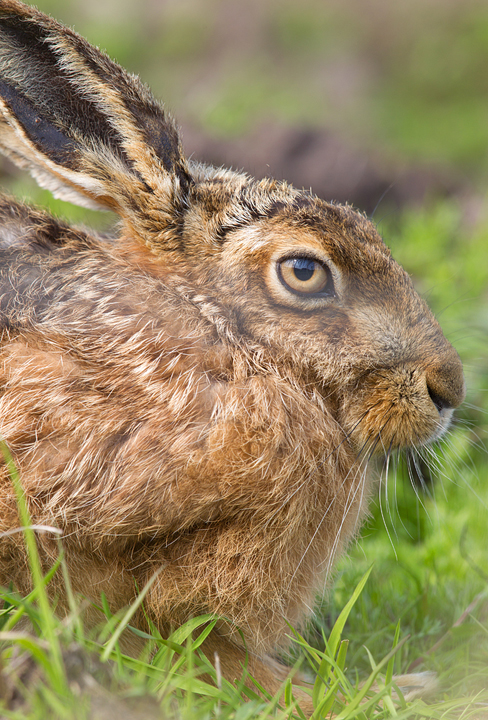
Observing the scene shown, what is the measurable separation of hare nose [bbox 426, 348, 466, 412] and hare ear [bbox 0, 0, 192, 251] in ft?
3.49

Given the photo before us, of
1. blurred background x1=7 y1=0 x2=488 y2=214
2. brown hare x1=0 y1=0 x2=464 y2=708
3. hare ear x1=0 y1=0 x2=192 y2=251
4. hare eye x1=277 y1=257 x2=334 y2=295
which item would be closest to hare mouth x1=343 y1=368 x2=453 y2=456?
brown hare x1=0 y1=0 x2=464 y2=708

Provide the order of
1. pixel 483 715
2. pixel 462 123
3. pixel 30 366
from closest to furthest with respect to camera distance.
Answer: pixel 483 715 < pixel 30 366 < pixel 462 123

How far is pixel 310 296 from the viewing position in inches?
93.7

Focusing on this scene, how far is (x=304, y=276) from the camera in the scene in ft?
7.85

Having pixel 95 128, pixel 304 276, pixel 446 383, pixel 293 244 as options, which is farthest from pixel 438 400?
pixel 95 128

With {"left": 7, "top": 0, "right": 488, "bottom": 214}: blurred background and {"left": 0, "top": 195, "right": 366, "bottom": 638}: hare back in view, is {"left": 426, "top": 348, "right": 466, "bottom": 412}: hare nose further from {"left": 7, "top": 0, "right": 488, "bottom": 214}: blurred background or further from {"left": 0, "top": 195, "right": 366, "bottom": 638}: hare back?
{"left": 7, "top": 0, "right": 488, "bottom": 214}: blurred background

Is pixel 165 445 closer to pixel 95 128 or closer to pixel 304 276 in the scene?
pixel 304 276

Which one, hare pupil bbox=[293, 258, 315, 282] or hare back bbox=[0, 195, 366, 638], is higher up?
hare pupil bbox=[293, 258, 315, 282]

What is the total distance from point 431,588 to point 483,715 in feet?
3.49

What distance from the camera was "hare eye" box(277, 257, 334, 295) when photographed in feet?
7.80

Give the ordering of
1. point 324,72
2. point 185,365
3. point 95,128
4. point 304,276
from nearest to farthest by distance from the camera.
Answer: point 185,365 → point 304,276 → point 95,128 → point 324,72

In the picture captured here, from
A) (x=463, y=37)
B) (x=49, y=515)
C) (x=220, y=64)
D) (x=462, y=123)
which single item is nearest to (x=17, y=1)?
(x=49, y=515)

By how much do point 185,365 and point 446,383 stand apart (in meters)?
0.92

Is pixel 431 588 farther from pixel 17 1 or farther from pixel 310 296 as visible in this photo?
pixel 17 1
